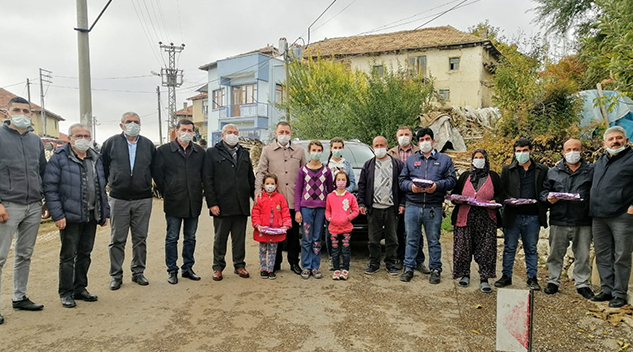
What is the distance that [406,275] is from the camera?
225 inches

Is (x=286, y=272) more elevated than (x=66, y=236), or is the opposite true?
(x=66, y=236)

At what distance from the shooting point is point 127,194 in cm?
535

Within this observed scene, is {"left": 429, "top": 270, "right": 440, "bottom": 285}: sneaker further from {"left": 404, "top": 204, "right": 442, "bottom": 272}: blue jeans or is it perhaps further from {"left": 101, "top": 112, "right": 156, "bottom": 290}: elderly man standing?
{"left": 101, "top": 112, "right": 156, "bottom": 290}: elderly man standing

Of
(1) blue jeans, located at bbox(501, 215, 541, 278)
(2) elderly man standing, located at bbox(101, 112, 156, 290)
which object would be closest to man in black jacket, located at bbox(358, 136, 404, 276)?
(1) blue jeans, located at bbox(501, 215, 541, 278)

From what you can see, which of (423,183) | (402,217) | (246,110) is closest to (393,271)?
(402,217)

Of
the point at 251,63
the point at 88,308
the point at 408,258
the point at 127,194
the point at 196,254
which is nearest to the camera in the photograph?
the point at 88,308

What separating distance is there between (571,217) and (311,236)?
3.27 meters

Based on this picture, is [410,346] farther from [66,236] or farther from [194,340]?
[66,236]

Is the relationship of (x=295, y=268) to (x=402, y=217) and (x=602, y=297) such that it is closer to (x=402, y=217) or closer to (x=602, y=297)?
(x=402, y=217)

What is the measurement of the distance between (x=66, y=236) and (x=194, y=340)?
2.07 meters

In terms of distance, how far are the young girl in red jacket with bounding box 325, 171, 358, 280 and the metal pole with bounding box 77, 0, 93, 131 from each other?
6.49 m

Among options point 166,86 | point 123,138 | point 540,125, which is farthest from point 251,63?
point 123,138

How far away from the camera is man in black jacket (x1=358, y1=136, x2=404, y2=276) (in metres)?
6.00

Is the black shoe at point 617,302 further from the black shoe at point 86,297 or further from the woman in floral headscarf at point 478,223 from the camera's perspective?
the black shoe at point 86,297
